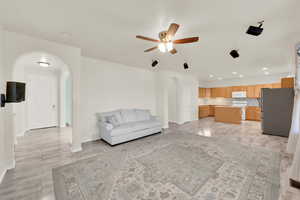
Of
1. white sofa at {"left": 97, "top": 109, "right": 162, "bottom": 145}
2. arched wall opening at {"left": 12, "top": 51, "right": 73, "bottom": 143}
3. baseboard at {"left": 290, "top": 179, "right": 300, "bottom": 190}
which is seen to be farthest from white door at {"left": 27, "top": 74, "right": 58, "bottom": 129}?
baseboard at {"left": 290, "top": 179, "right": 300, "bottom": 190}

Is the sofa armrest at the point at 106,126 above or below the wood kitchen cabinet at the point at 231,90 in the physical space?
below

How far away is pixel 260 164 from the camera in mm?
2406

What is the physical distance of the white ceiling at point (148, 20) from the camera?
1688 millimetres

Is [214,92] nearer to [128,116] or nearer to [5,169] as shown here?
[128,116]

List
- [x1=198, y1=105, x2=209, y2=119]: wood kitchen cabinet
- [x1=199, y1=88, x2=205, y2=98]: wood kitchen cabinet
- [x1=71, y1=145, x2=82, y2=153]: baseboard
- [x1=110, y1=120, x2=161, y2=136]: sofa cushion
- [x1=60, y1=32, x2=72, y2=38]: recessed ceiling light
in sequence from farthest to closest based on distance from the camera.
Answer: [x1=199, y1=88, x2=205, y2=98]: wood kitchen cabinet
[x1=198, y1=105, x2=209, y2=119]: wood kitchen cabinet
[x1=110, y1=120, x2=161, y2=136]: sofa cushion
[x1=71, y1=145, x2=82, y2=153]: baseboard
[x1=60, y1=32, x2=72, y2=38]: recessed ceiling light

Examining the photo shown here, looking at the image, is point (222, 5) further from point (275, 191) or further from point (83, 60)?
point (83, 60)

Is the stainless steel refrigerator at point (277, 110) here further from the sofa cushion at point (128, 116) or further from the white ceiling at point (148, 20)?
the sofa cushion at point (128, 116)

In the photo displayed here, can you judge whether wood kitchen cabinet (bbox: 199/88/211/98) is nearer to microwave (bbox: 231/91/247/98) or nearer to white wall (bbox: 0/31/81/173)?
microwave (bbox: 231/91/247/98)

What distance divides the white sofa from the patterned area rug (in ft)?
1.44

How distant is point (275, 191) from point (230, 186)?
0.59m

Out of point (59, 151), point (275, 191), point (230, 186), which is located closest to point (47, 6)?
point (59, 151)

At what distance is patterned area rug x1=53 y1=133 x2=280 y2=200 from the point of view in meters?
1.69

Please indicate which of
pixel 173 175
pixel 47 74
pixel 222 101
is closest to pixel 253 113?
pixel 222 101

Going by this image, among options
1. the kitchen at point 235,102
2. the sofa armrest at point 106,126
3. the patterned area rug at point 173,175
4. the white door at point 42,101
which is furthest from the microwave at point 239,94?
the white door at point 42,101
